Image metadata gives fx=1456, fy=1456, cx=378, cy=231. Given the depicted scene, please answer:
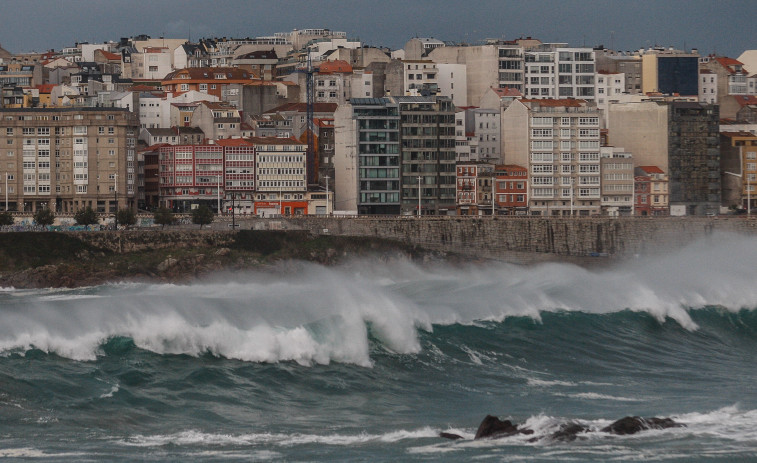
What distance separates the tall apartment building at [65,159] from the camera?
326 ft

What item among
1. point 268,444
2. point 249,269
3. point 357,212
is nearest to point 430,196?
point 357,212

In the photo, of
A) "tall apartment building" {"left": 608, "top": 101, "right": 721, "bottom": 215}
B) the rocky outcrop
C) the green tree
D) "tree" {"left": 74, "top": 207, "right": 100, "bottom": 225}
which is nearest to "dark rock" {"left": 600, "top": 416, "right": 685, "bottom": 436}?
the rocky outcrop

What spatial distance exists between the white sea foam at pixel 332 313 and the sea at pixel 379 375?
2.7 inches

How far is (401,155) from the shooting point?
10006 centimetres

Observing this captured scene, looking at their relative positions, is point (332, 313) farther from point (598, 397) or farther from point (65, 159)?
point (65, 159)

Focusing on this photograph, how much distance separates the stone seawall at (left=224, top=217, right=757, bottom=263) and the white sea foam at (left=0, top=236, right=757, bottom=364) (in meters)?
36.1

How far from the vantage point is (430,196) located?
100812mm

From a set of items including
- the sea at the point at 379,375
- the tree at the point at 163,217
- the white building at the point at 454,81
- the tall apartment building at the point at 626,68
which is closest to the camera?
the sea at the point at 379,375

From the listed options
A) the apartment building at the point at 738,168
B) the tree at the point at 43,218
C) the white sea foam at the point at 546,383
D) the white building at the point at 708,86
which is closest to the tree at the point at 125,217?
the tree at the point at 43,218

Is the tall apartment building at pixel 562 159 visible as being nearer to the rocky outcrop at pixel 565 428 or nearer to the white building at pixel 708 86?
the white building at pixel 708 86

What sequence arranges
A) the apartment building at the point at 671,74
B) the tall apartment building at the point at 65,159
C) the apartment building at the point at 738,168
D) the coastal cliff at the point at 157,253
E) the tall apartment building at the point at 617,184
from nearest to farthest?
the coastal cliff at the point at 157,253
the tall apartment building at the point at 65,159
the tall apartment building at the point at 617,184
the apartment building at the point at 738,168
the apartment building at the point at 671,74

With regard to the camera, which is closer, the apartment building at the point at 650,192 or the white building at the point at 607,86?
the apartment building at the point at 650,192

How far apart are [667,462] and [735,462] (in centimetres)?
111

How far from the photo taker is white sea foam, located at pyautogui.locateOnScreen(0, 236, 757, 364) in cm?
3375
